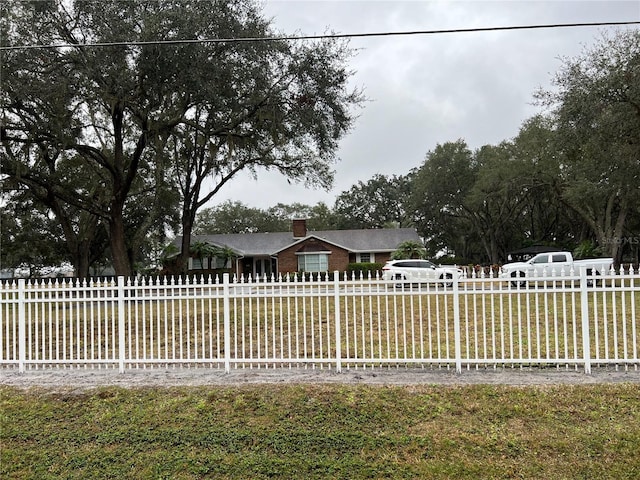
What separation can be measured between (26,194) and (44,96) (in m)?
13.2

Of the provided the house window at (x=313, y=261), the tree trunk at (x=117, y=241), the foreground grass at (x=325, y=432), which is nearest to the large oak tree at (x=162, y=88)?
the tree trunk at (x=117, y=241)

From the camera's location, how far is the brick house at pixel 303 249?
39.0 meters

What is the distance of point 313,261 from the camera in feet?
128

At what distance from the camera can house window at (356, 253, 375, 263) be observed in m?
40.6

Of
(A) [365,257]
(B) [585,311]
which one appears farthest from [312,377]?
(A) [365,257]

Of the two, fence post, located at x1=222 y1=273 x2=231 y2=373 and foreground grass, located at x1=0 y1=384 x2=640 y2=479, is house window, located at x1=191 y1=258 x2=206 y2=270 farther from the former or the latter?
foreground grass, located at x1=0 y1=384 x2=640 y2=479

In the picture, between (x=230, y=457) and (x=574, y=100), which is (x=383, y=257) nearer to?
(x=574, y=100)

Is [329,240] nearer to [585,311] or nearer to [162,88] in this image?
[162,88]

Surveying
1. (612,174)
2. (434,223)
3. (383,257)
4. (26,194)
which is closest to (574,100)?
(612,174)

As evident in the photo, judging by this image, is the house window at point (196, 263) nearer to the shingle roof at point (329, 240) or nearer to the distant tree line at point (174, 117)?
the shingle roof at point (329, 240)

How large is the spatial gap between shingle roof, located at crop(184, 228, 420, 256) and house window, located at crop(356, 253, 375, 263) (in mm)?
425

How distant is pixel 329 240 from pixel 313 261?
2495 mm

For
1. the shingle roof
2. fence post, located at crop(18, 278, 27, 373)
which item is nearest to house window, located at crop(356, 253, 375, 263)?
the shingle roof

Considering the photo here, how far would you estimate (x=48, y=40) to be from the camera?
54.0 feet
